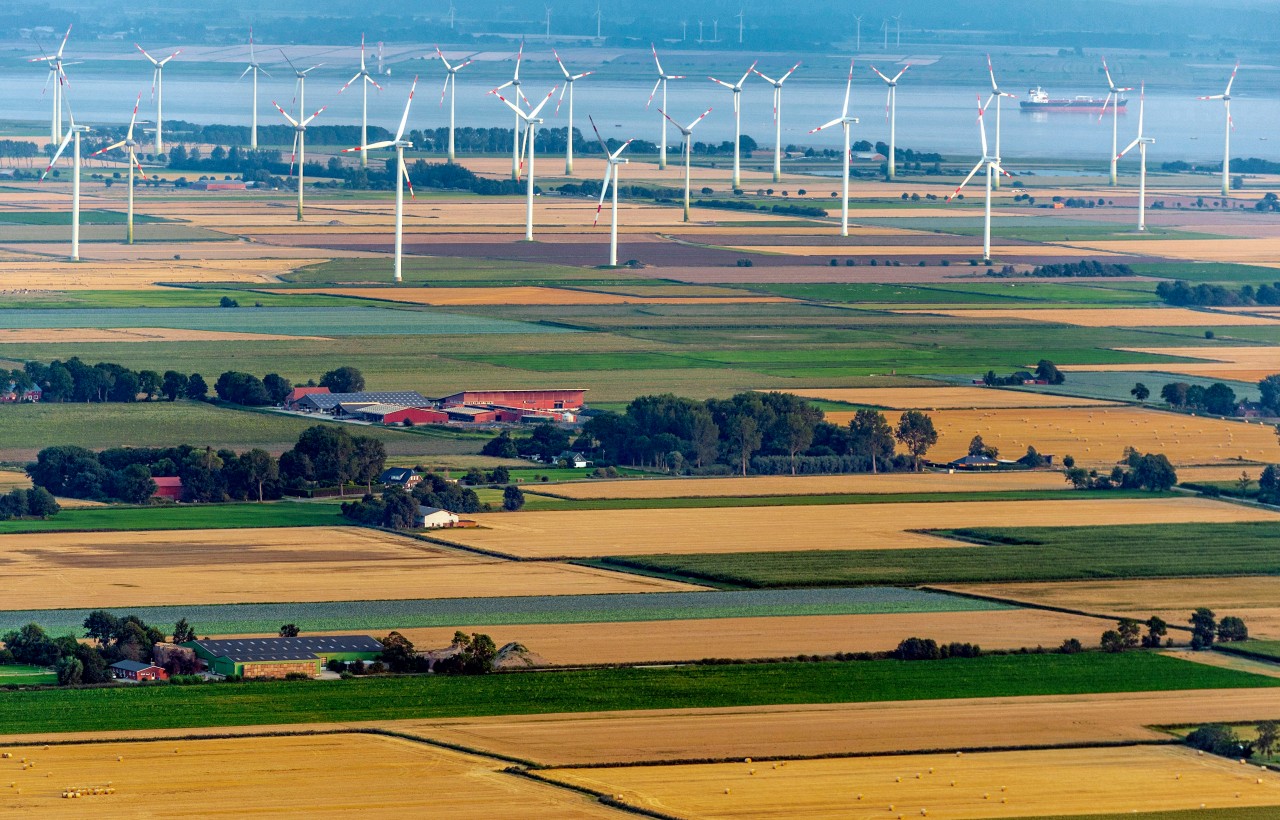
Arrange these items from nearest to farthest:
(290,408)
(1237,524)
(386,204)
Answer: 1. (1237,524)
2. (290,408)
3. (386,204)

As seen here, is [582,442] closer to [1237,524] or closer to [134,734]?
[1237,524]

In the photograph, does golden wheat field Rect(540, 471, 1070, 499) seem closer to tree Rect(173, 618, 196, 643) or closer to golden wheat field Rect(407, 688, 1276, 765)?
tree Rect(173, 618, 196, 643)

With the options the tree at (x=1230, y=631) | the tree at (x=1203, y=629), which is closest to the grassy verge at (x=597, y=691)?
the tree at (x=1203, y=629)

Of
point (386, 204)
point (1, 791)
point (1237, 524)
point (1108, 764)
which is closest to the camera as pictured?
point (1, 791)

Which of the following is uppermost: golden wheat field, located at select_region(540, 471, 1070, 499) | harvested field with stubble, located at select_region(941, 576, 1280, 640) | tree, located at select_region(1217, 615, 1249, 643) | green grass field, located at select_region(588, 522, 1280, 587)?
golden wheat field, located at select_region(540, 471, 1070, 499)

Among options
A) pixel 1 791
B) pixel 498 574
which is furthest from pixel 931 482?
pixel 1 791

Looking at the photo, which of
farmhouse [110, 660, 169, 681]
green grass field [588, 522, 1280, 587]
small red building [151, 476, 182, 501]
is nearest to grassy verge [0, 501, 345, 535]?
small red building [151, 476, 182, 501]

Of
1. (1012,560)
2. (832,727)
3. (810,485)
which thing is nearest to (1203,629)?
(1012,560)
